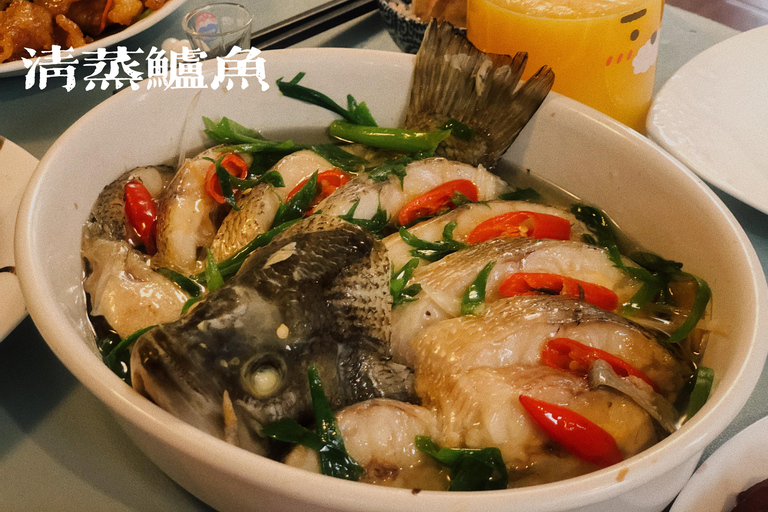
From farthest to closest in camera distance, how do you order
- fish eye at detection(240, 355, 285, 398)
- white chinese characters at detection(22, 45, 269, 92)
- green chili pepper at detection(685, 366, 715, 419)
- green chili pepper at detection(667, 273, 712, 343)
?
white chinese characters at detection(22, 45, 269, 92) → green chili pepper at detection(667, 273, 712, 343) → green chili pepper at detection(685, 366, 715, 419) → fish eye at detection(240, 355, 285, 398)

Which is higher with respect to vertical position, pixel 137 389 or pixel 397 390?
pixel 137 389

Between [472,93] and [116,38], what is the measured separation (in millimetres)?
1203

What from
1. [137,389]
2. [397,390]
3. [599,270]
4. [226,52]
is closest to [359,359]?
[397,390]

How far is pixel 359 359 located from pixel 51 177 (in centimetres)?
68

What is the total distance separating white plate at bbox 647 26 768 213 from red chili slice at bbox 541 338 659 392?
653 millimetres

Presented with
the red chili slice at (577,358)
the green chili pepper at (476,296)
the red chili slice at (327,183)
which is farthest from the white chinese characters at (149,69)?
the red chili slice at (577,358)

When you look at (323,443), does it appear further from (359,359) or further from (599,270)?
(599,270)

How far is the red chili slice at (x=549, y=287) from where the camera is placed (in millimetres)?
1076

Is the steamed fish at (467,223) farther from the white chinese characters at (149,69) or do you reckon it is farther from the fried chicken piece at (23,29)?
the fried chicken piece at (23,29)

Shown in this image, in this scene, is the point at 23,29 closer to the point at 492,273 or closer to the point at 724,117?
the point at 492,273

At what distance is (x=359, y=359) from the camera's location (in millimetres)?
943

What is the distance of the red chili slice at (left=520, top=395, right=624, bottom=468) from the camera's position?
0.82m

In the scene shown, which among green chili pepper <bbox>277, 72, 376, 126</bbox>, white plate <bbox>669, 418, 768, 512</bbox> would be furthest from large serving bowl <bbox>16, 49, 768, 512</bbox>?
white plate <bbox>669, 418, 768, 512</bbox>

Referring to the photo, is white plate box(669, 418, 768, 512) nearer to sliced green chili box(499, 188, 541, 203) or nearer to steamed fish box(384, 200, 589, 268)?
steamed fish box(384, 200, 589, 268)
